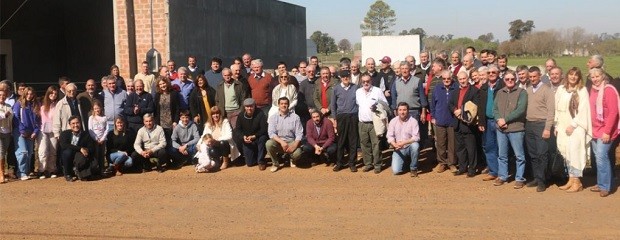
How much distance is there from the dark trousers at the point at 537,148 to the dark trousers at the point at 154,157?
210 inches

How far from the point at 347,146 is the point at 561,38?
5396cm

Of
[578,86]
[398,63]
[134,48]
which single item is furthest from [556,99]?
[134,48]

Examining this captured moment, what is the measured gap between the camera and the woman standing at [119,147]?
35.8 ft

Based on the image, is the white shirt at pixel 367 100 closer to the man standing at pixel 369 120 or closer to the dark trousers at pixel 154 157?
the man standing at pixel 369 120

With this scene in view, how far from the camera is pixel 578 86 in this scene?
339 inches

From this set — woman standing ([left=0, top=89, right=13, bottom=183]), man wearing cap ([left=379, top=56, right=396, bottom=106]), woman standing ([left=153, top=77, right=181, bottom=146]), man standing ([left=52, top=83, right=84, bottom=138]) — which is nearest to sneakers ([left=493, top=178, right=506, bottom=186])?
man wearing cap ([left=379, top=56, right=396, bottom=106])

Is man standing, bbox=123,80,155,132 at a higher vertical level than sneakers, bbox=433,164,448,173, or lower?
higher

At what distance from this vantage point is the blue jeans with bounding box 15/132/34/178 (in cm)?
1052

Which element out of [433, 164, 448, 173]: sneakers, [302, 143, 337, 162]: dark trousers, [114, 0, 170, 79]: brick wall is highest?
[114, 0, 170, 79]: brick wall

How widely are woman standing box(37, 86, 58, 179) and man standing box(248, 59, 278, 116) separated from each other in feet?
9.80

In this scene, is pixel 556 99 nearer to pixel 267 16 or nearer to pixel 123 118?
pixel 123 118

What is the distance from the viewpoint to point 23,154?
34.6ft

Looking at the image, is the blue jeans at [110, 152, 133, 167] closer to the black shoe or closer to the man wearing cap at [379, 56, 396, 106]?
the man wearing cap at [379, 56, 396, 106]

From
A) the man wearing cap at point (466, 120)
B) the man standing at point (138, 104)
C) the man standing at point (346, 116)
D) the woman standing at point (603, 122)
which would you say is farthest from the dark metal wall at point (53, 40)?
the woman standing at point (603, 122)
